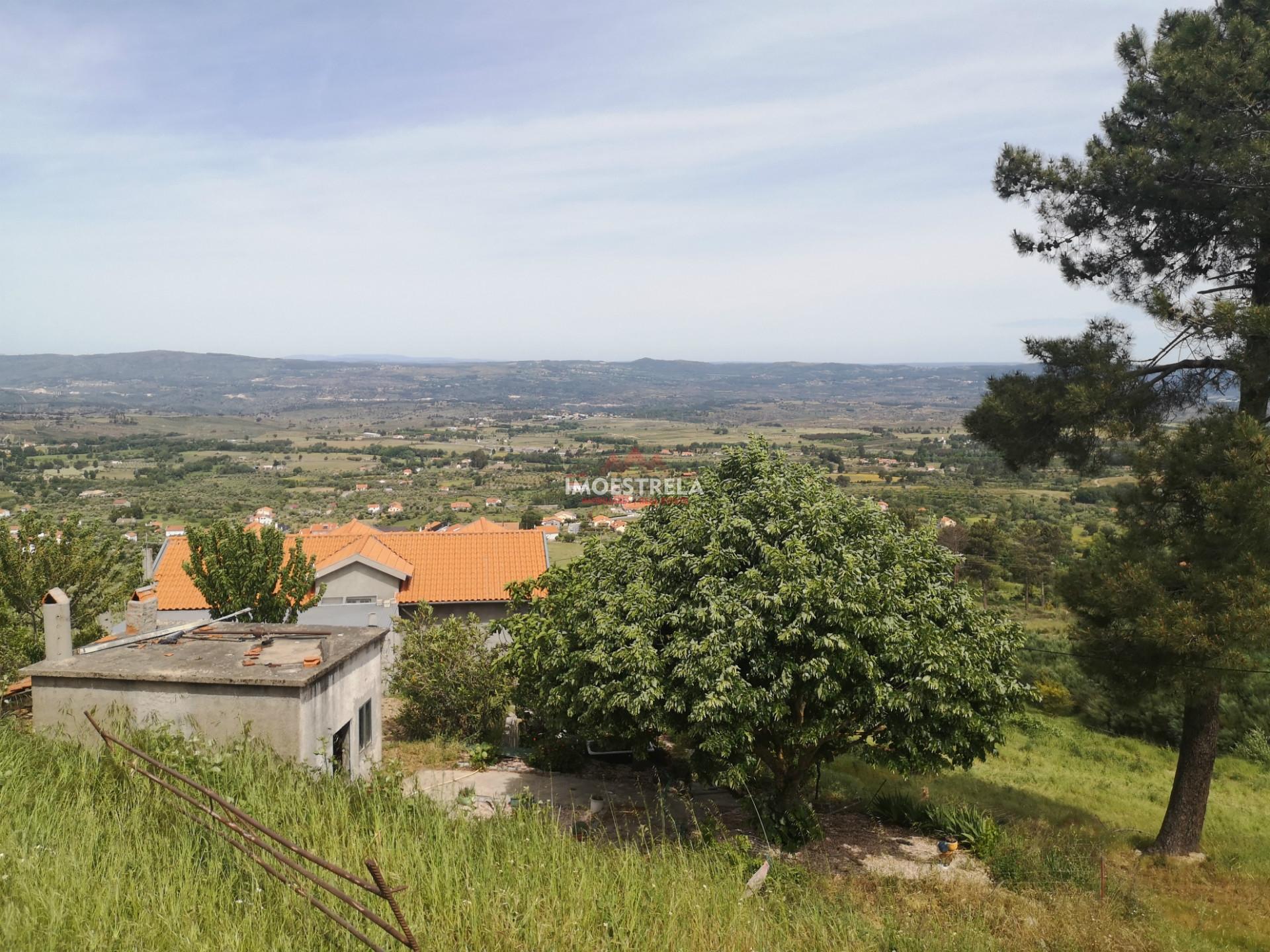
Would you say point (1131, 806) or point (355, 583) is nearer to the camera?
point (1131, 806)

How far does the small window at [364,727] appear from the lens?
12.7 meters

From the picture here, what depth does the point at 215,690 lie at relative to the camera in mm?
10438

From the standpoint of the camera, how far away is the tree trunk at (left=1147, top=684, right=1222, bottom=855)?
1166 centimetres

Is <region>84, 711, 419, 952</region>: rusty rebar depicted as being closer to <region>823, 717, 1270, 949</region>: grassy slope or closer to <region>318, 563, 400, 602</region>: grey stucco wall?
<region>823, 717, 1270, 949</region>: grassy slope

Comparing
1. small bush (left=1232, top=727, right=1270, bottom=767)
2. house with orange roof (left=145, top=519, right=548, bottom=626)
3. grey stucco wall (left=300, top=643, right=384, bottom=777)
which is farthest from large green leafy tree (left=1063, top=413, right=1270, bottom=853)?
house with orange roof (left=145, top=519, right=548, bottom=626)

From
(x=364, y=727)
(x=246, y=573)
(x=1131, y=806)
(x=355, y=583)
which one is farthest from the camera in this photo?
(x=355, y=583)

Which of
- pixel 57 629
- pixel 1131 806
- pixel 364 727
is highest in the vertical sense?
pixel 57 629

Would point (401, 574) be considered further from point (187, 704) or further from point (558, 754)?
point (187, 704)

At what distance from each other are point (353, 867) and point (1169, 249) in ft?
45.6

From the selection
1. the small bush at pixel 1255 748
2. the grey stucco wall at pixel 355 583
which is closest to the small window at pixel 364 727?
the grey stucco wall at pixel 355 583

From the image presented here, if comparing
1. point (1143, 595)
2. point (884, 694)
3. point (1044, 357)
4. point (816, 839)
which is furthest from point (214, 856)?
point (1044, 357)

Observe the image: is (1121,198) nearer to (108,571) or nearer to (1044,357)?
(1044,357)

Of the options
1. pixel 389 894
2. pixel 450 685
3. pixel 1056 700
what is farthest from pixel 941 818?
pixel 1056 700

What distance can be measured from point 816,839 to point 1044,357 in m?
7.90
